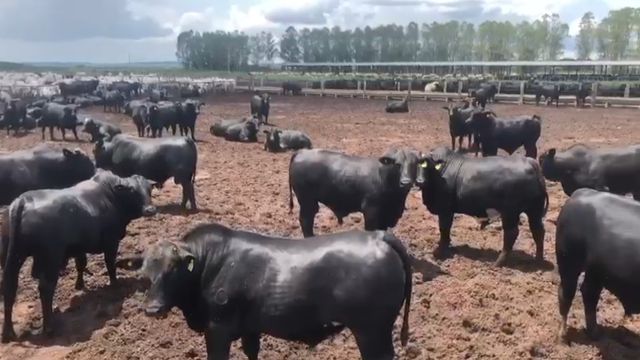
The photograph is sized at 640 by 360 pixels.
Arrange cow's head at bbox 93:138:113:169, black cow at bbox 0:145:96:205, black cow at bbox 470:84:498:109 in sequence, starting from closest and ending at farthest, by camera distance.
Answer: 1. black cow at bbox 0:145:96:205
2. cow's head at bbox 93:138:113:169
3. black cow at bbox 470:84:498:109

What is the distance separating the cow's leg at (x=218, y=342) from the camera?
495 cm

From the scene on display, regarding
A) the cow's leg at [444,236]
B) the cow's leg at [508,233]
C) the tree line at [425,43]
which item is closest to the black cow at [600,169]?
the cow's leg at [508,233]

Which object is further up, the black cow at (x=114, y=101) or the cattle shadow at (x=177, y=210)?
the black cow at (x=114, y=101)

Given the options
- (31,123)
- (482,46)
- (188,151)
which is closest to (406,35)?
(482,46)

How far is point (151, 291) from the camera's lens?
482 cm

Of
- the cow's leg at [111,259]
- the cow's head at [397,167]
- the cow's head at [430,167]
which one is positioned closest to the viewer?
the cow's leg at [111,259]

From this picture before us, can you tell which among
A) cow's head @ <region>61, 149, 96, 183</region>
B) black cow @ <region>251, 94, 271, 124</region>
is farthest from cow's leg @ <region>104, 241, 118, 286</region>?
black cow @ <region>251, 94, 271, 124</region>

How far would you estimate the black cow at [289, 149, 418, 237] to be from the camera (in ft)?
27.4

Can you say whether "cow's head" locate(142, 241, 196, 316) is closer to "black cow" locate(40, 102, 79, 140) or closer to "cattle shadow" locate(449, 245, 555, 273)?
"cattle shadow" locate(449, 245, 555, 273)

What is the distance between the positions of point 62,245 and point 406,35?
165 m

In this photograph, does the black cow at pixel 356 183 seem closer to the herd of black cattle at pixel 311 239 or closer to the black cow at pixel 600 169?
the herd of black cattle at pixel 311 239

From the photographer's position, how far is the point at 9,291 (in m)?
6.68

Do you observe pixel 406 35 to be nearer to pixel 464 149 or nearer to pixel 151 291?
pixel 464 149

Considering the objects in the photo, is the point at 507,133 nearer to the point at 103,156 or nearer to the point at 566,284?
the point at 103,156
